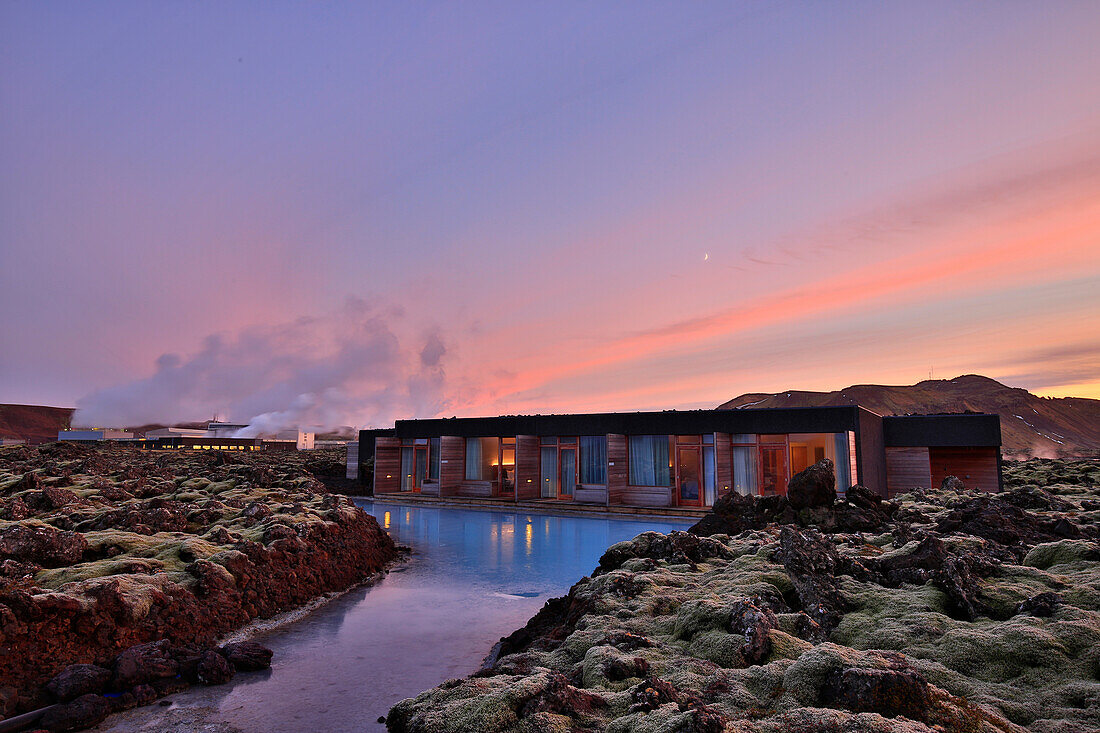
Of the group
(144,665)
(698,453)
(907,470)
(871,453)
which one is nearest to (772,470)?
(698,453)

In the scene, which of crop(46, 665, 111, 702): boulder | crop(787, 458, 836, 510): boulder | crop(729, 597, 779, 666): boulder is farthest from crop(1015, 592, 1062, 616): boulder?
crop(46, 665, 111, 702): boulder

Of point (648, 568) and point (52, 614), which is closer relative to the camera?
point (52, 614)

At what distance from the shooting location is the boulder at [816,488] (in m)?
16.2

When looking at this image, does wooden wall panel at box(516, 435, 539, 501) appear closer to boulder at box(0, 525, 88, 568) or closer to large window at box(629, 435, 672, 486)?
large window at box(629, 435, 672, 486)

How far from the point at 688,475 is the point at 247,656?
2297 cm

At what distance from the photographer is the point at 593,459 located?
1238 inches

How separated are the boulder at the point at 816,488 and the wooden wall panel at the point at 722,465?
34.9ft

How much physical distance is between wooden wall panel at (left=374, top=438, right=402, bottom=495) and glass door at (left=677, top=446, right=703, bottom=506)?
19923mm

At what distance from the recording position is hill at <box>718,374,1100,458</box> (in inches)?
5265

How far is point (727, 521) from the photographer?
17.0 meters

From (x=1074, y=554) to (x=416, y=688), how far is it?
1121 cm

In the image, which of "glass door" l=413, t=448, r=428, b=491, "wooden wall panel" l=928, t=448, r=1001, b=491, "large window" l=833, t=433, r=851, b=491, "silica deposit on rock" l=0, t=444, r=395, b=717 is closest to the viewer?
"silica deposit on rock" l=0, t=444, r=395, b=717

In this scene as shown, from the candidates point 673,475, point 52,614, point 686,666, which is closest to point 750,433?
point 673,475

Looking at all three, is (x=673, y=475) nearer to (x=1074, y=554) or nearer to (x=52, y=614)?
(x=1074, y=554)
